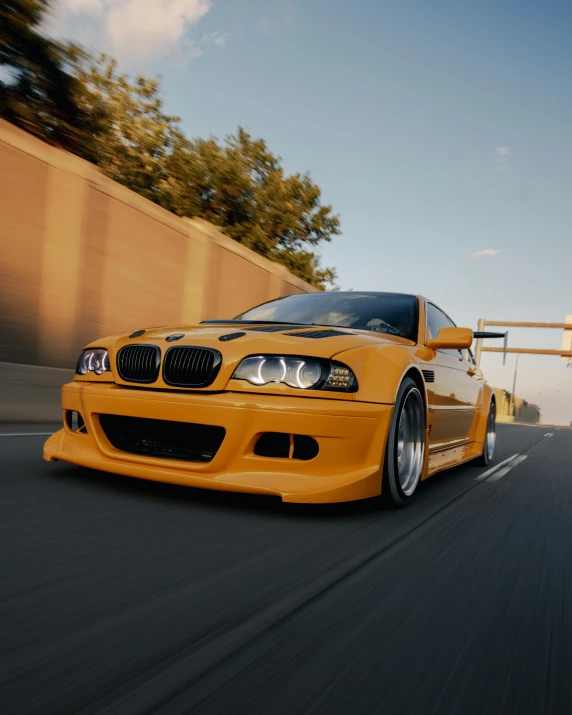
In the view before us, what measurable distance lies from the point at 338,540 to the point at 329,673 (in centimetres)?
142

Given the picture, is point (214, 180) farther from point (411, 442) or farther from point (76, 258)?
point (411, 442)

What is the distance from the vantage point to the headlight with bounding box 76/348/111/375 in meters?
4.09

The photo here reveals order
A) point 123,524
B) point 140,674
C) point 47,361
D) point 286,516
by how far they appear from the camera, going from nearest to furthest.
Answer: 1. point 140,674
2. point 123,524
3. point 286,516
4. point 47,361

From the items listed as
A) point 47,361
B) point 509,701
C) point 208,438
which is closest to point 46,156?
point 47,361

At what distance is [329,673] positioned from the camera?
5.90ft

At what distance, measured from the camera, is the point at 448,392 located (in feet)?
17.7

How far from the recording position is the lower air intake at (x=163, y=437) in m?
3.59

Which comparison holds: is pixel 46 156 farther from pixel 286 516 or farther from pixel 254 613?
pixel 254 613

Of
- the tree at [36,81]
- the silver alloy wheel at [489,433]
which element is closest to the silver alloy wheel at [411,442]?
the silver alloy wheel at [489,433]

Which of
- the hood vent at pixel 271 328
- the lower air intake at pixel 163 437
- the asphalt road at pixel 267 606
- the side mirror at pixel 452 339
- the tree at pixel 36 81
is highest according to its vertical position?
the tree at pixel 36 81

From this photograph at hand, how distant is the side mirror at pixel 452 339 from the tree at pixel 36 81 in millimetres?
10173

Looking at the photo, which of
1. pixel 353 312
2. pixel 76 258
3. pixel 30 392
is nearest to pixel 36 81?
pixel 76 258

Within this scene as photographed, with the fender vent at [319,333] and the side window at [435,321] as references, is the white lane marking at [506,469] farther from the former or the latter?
the fender vent at [319,333]

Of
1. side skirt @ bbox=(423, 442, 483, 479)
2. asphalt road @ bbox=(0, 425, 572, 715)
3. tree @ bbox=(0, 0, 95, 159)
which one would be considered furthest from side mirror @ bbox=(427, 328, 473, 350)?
tree @ bbox=(0, 0, 95, 159)
